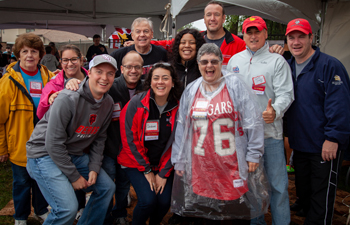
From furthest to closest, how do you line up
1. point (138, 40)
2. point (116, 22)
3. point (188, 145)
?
point (116, 22) → point (138, 40) → point (188, 145)

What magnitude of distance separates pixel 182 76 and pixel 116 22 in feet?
23.6

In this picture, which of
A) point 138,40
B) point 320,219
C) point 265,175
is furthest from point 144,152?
point 320,219

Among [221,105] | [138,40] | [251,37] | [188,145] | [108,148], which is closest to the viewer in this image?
[221,105]

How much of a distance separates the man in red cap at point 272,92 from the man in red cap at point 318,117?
0.25 m

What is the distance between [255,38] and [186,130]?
109 centimetres

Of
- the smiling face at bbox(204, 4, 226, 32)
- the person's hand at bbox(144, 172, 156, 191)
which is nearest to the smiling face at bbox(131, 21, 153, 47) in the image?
the smiling face at bbox(204, 4, 226, 32)

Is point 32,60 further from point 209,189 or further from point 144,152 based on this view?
point 209,189

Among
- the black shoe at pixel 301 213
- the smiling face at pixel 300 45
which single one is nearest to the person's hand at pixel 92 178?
the smiling face at pixel 300 45

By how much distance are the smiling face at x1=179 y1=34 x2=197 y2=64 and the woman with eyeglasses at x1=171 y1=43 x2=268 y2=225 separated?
0.56 m

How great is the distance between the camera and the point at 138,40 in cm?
313

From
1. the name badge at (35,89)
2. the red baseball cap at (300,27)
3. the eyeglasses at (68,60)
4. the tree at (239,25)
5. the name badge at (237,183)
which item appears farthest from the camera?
the tree at (239,25)

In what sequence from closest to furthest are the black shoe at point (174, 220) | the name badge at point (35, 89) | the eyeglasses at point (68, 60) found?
the eyeglasses at point (68, 60) → the name badge at point (35, 89) → the black shoe at point (174, 220)

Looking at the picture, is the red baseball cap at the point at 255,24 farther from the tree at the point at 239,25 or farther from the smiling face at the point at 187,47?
the tree at the point at 239,25

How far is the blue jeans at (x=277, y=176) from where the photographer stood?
2287 mm
